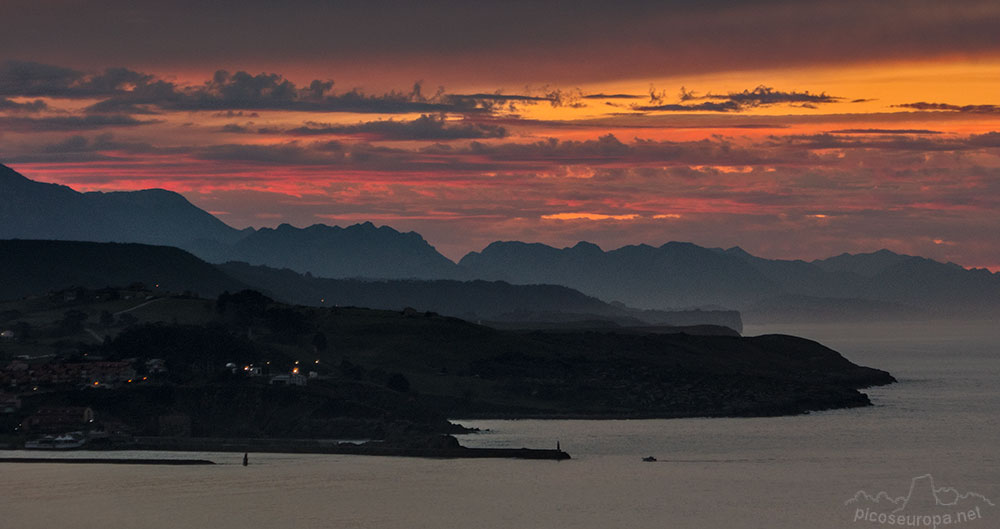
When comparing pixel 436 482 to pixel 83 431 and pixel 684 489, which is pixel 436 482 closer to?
pixel 684 489

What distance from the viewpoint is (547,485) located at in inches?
4348

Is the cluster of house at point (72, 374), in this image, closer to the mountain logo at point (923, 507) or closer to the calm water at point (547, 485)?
the calm water at point (547, 485)

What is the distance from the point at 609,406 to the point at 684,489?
74.0 metres

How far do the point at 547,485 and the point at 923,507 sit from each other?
97.3 feet

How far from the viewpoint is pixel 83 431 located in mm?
142000

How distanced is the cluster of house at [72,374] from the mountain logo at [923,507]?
3703 inches

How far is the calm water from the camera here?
9700 centimetres

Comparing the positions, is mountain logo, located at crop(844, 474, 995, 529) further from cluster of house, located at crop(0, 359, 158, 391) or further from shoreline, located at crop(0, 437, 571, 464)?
cluster of house, located at crop(0, 359, 158, 391)

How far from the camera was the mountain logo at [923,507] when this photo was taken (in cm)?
9375

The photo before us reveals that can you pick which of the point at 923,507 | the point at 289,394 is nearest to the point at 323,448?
the point at 289,394

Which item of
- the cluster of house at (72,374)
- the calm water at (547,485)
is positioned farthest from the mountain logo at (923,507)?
the cluster of house at (72,374)

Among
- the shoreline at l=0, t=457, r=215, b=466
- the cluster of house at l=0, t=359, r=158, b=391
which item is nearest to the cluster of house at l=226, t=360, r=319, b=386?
the cluster of house at l=0, t=359, r=158, b=391

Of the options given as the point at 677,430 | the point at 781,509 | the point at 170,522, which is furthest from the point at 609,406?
the point at 170,522

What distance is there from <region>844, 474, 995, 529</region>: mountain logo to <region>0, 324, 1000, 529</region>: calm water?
113 cm
